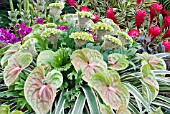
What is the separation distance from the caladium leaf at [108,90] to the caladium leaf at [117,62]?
0.17m

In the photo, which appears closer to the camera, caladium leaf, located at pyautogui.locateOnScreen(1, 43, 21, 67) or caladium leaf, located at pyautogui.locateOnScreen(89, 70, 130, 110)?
caladium leaf, located at pyautogui.locateOnScreen(89, 70, 130, 110)

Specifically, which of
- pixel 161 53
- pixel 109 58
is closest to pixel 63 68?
pixel 109 58

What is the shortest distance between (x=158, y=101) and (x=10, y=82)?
2.24 feet

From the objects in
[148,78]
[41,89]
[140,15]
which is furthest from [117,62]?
[140,15]

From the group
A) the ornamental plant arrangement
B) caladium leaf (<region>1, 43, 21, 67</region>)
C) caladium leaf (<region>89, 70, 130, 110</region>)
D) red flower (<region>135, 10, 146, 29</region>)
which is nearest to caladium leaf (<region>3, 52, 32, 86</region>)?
the ornamental plant arrangement

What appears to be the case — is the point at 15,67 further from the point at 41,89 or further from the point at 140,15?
the point at 140,15

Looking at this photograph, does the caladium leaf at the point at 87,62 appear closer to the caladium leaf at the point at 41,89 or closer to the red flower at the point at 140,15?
the caladium leaf at the point at 41,89

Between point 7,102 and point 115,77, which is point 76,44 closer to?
point 115,77

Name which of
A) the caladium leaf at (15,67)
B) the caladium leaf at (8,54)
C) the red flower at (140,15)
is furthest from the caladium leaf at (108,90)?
the red flower at (140,15)

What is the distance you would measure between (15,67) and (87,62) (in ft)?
1.04

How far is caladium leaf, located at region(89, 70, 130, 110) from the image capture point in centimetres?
118

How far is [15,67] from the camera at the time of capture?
1.29m

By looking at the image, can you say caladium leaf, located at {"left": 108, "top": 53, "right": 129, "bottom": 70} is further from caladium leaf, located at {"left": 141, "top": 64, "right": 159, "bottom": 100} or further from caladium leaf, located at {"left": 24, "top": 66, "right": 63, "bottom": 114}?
caladium leaf, located at {"left": 24, "top": 66, "right": 63, "bottom": 114}

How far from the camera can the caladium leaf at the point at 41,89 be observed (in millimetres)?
1123
